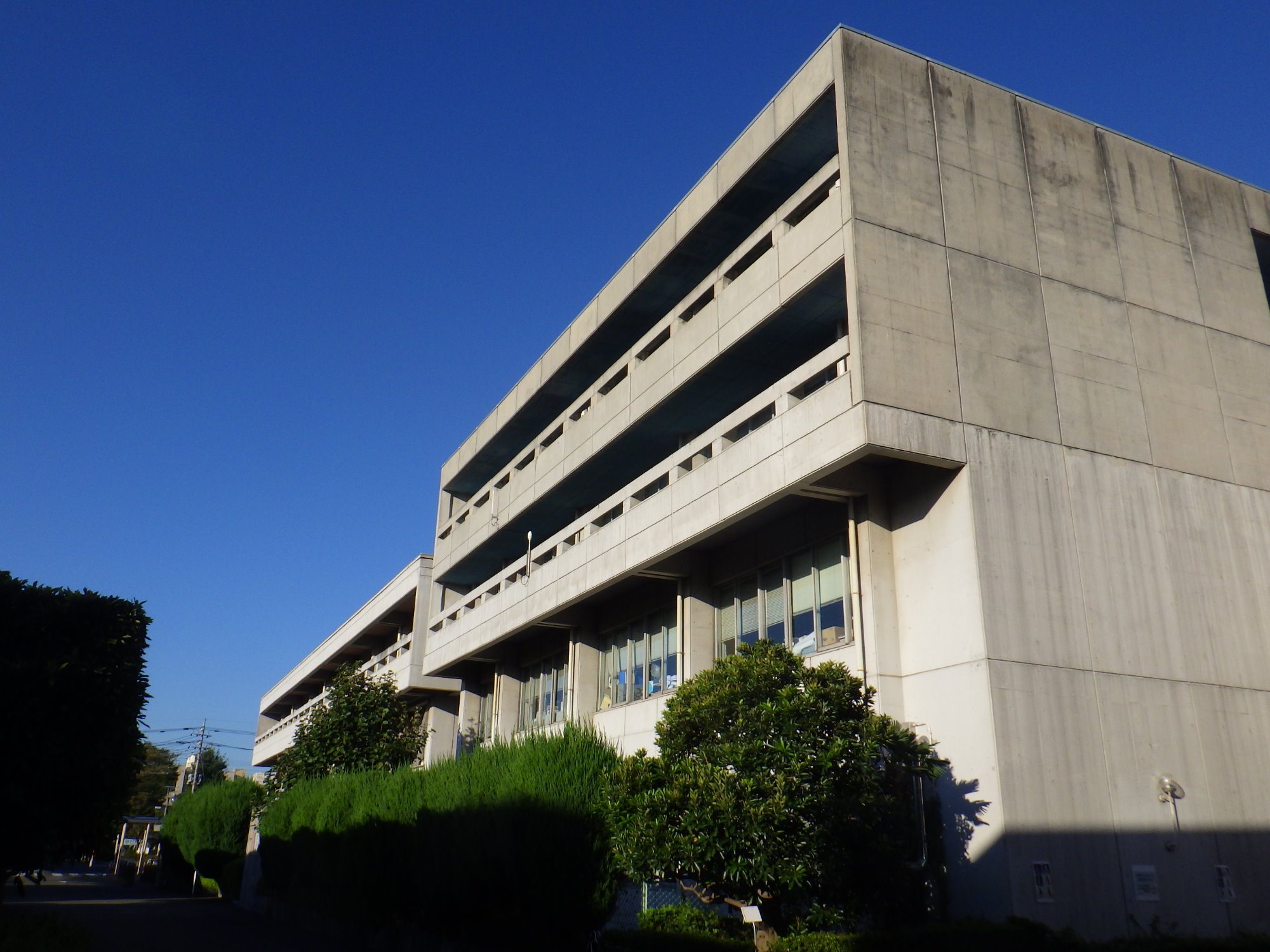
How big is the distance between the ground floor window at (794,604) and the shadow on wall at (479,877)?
493 cm

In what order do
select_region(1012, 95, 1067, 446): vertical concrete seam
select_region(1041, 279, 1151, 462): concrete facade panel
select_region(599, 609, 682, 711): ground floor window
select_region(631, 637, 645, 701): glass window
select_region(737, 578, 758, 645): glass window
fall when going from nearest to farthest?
select_region(1012, 95, 1067, 446): vertical concrete seam → select_region(1041, 279, 1151, 462): concrete facade panel → select_region(737, 578, 758, 645): glass window → select_region(599, 609, 682, 711): ground floor window → select_region(631, 637, 645, 701): glass window

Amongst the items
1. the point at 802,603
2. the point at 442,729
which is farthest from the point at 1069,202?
the point at 442,729

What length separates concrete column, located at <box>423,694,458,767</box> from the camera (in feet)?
128

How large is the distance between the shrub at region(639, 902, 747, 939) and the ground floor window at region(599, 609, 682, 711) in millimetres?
6612

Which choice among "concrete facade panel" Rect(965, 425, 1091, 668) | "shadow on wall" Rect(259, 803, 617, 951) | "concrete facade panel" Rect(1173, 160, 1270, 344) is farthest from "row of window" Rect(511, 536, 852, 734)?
"concrete facade panel" Rect(1173, 160, 1270, 344)

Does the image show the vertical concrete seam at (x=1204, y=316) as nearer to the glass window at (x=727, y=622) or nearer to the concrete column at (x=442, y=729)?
the glass window at (x=727, y=622)

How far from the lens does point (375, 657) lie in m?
48.2

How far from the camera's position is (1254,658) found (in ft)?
61.8

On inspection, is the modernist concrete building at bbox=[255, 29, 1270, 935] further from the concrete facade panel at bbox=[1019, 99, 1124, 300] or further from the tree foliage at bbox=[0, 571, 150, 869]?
the tree foliage at bbox=[0, 571, 150, 869]

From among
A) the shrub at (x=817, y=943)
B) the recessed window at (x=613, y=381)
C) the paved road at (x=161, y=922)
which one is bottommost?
the paved road at (x=161, y=922)

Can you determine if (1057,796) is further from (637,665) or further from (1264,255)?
(1264,255)

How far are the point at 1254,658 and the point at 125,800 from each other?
1950 centimetres

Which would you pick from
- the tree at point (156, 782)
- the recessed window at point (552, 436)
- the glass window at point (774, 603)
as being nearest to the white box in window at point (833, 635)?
the glass window at point (774, 603)

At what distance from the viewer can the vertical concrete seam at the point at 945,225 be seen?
1808 cm
